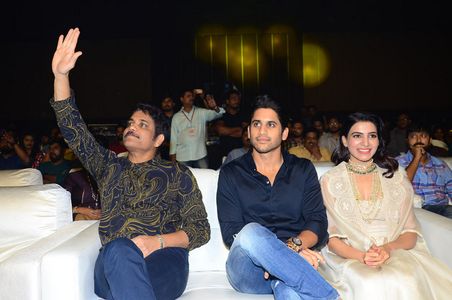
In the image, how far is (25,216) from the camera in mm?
2320

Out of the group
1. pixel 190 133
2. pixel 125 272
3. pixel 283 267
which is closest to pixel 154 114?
pixel 125 272

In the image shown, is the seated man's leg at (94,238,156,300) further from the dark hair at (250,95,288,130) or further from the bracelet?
the dark hair at (250,95,288,130)

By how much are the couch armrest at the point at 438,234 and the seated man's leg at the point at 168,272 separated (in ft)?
3.76

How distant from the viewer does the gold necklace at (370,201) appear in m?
2.36

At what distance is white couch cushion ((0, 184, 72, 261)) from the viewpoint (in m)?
2.31

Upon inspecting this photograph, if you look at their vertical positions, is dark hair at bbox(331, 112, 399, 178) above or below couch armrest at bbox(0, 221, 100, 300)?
above

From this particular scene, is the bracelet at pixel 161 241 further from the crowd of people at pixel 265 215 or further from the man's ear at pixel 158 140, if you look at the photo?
the man's ear at pixel 158 140

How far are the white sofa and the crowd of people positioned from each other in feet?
0.23

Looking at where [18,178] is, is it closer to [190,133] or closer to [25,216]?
[25,216]

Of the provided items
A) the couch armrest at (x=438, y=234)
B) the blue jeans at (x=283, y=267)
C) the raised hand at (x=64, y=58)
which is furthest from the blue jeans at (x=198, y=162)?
the blue jeans at (x=283, y=267)

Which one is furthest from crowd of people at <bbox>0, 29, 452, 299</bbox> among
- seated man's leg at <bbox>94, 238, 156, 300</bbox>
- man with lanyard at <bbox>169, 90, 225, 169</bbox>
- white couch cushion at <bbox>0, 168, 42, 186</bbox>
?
man with lanyard at <bbox>169, 90, 225, 169</bbox>

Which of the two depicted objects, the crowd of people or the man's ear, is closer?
the crowd of people

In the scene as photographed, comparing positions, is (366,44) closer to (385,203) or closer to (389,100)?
(389,100)

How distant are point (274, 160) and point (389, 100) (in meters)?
7.36
